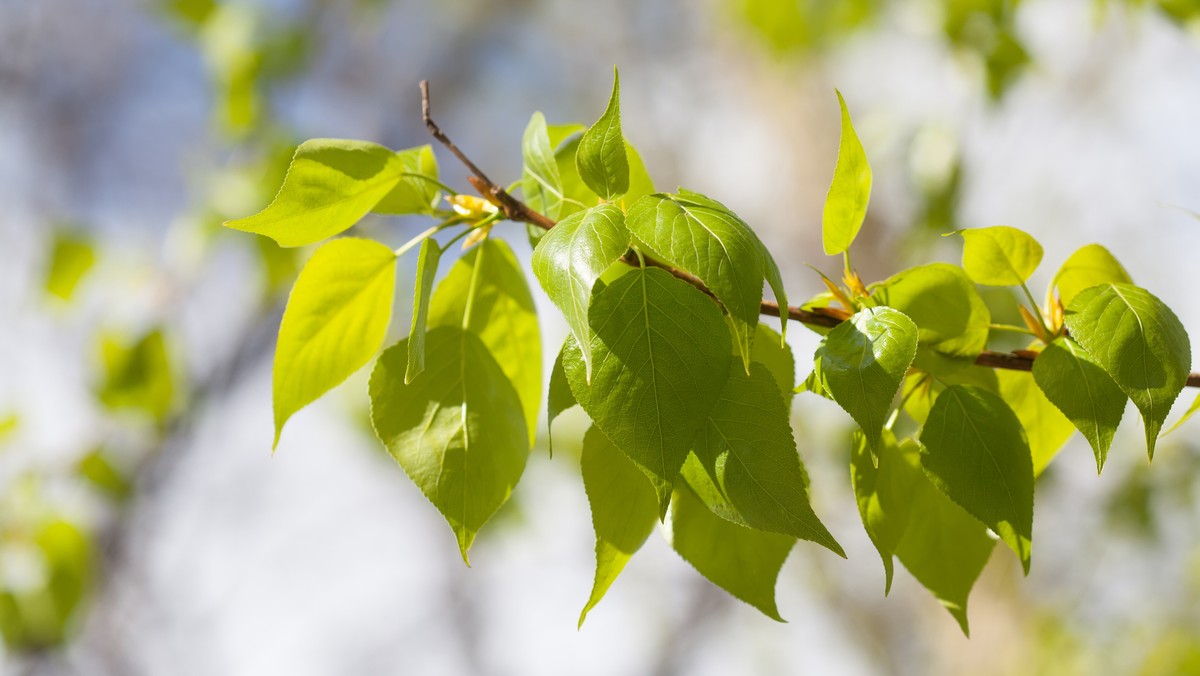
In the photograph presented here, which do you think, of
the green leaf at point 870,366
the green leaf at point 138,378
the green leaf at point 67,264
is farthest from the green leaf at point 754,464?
the green leaf at point 67,264

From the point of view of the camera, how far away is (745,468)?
230 millimetres

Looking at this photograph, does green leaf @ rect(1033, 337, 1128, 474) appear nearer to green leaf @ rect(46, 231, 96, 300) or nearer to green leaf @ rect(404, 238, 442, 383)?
green leaf @ rect(404, 238, 442, 383)

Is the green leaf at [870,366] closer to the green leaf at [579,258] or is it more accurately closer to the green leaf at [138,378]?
the green leaf at [579,258]

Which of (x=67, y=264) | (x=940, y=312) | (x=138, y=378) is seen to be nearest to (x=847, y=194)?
(x=940, y=312)

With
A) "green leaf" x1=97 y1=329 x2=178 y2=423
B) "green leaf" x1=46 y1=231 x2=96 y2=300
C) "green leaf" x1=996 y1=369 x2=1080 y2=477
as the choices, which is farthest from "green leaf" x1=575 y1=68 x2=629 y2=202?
"green leaf" x1=46 y1=231 x2=96 y2=300

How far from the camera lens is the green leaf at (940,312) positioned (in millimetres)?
279

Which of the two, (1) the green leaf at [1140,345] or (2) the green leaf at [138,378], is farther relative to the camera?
(2) the green leaf at [138,378]

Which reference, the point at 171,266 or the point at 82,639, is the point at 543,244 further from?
the point at 82,639

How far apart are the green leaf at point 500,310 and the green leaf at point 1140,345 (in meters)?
0.17

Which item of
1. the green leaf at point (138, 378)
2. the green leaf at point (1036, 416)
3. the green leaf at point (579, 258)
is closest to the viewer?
the green leaf at point (579, 258)

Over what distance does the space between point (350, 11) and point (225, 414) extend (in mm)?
1072

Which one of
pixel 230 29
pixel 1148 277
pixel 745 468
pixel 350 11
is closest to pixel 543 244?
pixel 745 468

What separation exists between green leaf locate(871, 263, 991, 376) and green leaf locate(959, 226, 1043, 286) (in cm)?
2

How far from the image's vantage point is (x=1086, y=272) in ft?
1.06
